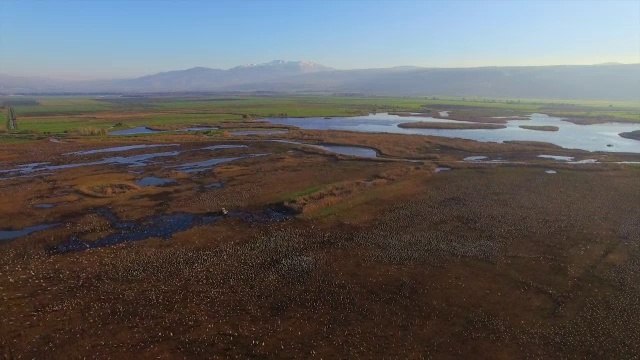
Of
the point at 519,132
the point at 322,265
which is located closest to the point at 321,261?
the point at 322,265

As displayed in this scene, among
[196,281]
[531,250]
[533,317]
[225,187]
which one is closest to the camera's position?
[533,317]

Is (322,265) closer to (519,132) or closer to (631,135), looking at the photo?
(519,132)

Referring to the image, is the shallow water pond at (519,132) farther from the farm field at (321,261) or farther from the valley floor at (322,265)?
the valley floor at (322,265)

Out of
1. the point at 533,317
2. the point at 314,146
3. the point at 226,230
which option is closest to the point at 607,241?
the point at 533,317

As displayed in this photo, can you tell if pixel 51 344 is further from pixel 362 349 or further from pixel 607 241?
pixel 607 241

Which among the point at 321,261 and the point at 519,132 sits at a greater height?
the point at 519,132

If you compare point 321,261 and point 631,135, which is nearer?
point 321,261

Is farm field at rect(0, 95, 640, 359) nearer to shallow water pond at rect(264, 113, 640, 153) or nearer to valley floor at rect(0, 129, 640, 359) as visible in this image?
valley floor at rect(0, 129, 640, 359)

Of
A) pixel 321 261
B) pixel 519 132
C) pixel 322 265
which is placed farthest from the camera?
pixel 519 132

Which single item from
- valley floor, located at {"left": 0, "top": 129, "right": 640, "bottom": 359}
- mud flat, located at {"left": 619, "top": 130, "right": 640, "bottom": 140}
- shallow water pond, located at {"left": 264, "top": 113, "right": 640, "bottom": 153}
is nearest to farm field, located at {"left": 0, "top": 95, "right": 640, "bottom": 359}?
valley floor, located at {"left": 0, "top": 129, "right": 640, "bottom": 359}
